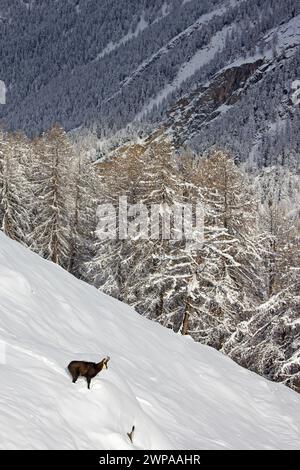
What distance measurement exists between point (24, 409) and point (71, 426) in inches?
28.8

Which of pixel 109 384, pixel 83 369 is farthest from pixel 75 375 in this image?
pixel 109 384

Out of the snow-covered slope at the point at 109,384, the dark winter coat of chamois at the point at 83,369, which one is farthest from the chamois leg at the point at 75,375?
the snow-covered slope at the point at 109,384

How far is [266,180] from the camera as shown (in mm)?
A: 197250

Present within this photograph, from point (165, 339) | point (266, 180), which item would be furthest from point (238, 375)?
point (266, 180)

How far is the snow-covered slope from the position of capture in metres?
7.50

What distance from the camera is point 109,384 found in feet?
28.7

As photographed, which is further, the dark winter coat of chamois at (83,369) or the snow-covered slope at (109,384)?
the dark winter coat of chamois at (83,369)

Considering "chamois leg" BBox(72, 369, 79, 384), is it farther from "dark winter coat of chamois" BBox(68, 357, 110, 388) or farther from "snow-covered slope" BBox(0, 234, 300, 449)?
"snow-covered slope" BBox(0, 234, 300, 449)

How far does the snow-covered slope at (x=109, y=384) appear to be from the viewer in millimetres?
7500

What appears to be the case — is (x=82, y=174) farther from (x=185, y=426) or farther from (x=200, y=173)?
(x=185, y=426)

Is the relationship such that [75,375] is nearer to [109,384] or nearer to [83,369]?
[83,369]

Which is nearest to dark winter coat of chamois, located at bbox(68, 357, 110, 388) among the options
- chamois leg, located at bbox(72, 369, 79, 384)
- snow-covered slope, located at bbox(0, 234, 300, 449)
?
chamois leg, located at bbox(72, 369, 79, 384)

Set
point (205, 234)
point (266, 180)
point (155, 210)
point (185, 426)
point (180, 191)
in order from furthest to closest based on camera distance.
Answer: point (266, 180) < point (180, 191) < point (155, 210) < point (205, 234) < point (185, 426)

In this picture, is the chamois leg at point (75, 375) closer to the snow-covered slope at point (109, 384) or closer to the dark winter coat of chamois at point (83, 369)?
the dark winter coat of chamois at point (83, 369)
